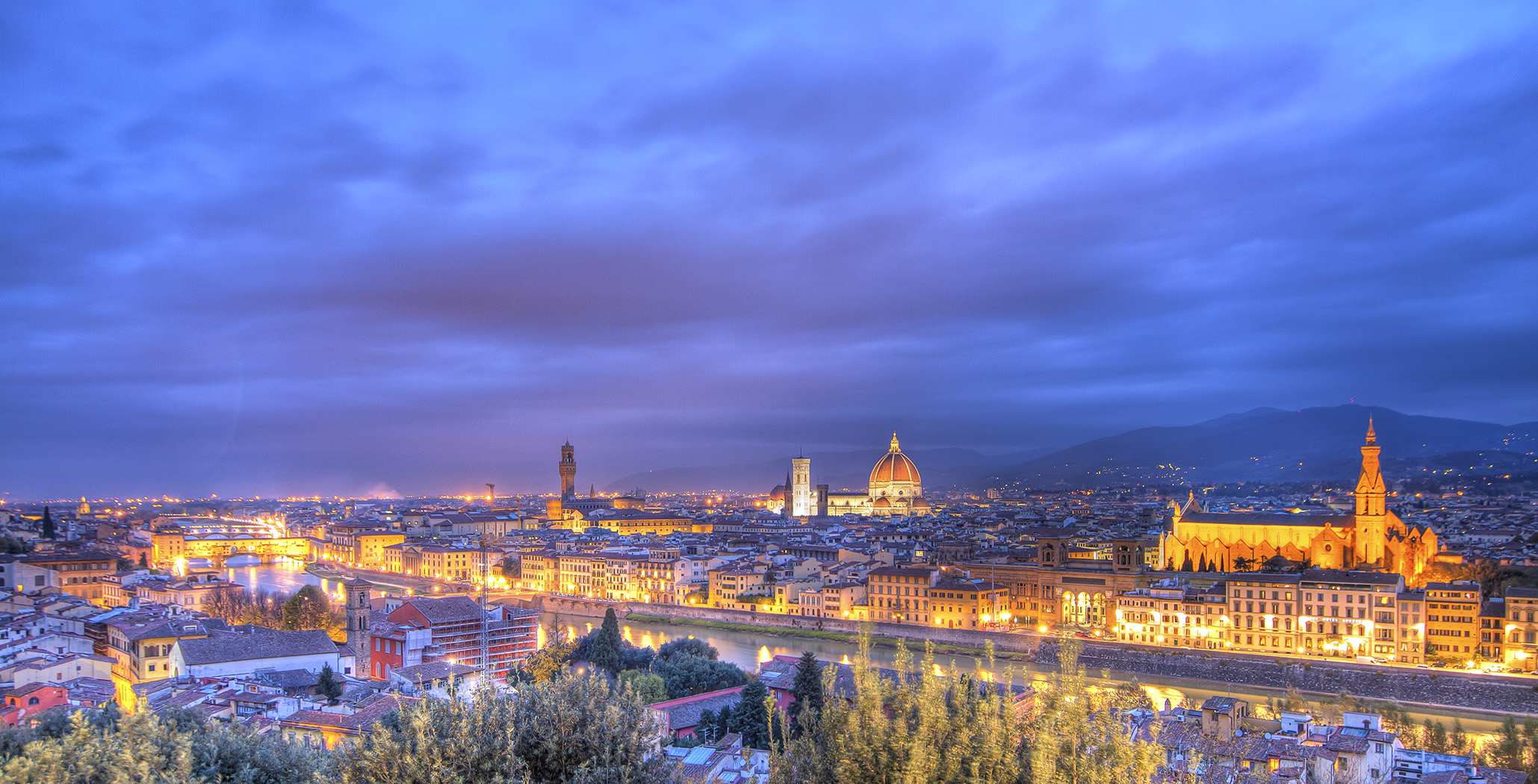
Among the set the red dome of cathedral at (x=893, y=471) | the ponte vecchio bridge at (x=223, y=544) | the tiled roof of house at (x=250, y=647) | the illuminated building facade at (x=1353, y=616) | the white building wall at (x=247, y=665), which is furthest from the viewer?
the red dome of cathedral at (x=893, y=471)

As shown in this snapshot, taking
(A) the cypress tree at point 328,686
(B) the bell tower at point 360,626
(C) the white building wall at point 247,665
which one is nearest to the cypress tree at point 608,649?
(B) the bell tower at point 360,626

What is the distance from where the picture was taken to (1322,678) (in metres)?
19.0

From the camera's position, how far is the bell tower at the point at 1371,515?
2659cm

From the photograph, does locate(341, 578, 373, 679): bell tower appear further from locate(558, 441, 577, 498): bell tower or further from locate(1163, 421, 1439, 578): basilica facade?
locate(558, 441, 577, 498): bell tower

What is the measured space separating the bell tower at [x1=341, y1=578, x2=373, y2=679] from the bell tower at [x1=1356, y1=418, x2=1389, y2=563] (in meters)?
24.6

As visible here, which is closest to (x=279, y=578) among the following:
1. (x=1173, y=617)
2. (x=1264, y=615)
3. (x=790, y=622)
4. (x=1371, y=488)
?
(x=790, y=622)

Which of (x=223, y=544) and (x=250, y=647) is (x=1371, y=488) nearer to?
(x=250, y=647)

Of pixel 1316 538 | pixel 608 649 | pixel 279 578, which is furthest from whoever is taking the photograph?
pixel 279 578

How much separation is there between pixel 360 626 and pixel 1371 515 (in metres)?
25.1

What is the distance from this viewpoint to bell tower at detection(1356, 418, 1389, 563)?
26.6 meters

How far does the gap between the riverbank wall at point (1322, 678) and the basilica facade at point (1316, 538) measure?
795 cm

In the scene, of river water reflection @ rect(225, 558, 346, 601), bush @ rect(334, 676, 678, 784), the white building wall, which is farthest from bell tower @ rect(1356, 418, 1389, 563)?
river water reflection @ rect(225, 558, 346, 601)

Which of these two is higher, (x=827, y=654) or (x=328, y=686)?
(x=328, y=686)

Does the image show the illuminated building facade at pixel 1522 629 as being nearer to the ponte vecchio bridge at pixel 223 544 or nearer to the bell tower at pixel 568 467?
the ponte vecchio bridge at pixel 223 544
